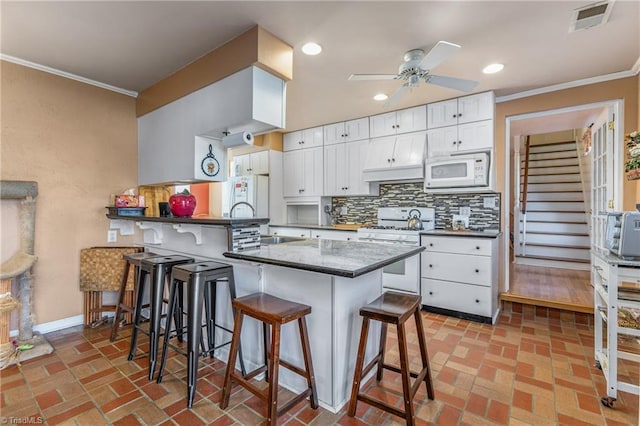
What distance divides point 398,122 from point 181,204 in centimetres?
279

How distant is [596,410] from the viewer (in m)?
1.72

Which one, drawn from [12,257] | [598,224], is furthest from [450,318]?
[12,257]

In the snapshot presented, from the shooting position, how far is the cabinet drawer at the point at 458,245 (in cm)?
300

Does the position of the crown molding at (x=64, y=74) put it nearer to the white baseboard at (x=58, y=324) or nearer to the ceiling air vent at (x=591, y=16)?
the white baseboard at (x=58, y=324)

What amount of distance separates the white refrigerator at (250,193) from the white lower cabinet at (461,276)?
2611mm

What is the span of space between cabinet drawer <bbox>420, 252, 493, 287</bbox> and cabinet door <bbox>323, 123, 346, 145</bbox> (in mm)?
2096

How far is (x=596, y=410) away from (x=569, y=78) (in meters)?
2.84

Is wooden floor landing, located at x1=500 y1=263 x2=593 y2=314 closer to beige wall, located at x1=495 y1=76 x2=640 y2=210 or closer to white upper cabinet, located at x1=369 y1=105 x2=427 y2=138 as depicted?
beige wall, located at x1=495 y1=76 x2=640 y2=210

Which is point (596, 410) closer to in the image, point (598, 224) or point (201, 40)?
point (598, 224)

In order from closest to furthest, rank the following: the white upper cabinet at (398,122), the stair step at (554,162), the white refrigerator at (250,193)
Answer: the white upper cabinet at (398,122) → the white refrigerator at (250,193) → the stair step at (554,162)

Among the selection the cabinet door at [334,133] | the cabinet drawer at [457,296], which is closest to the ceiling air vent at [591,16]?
the cabinet drawer at [457,296]

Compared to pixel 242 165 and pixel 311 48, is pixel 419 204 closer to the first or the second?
pixel 311 48

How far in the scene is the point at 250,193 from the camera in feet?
15.7

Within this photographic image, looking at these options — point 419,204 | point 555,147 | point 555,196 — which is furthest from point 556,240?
point 419,204
